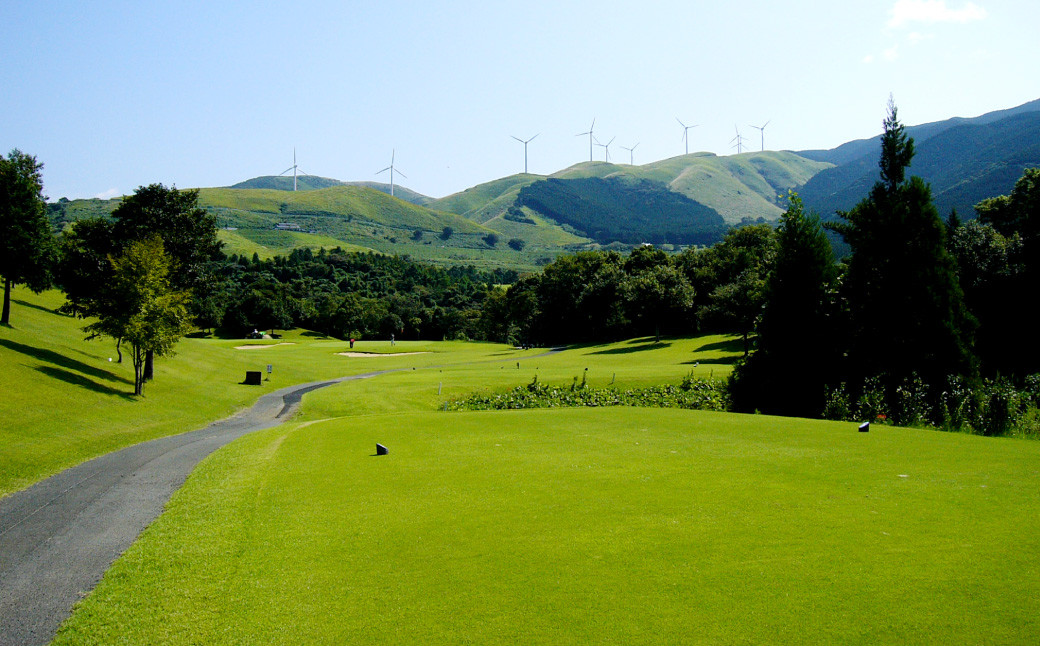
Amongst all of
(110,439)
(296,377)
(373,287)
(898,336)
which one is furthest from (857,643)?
(373,287)

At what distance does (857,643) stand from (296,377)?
49681 millimetres

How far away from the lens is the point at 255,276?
156 metres

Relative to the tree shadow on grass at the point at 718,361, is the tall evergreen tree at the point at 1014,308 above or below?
above

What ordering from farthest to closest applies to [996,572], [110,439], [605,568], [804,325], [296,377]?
[296,377] → [804,325] → [110,439] → [605,568] → [996,572]

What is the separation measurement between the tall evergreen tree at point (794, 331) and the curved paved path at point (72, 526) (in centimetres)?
2892

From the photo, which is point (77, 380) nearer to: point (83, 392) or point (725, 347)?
point (83, 392)

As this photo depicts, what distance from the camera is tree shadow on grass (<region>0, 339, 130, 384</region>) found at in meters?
31.7

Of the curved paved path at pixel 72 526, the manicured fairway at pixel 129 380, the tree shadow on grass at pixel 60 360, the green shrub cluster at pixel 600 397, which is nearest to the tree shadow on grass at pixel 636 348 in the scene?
the manicured fairway at pixel 129 380

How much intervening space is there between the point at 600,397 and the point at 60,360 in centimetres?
2974

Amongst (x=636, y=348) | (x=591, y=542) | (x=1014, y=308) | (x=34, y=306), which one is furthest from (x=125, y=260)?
(x=636, y=348)

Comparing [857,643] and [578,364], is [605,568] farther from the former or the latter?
[578,364]

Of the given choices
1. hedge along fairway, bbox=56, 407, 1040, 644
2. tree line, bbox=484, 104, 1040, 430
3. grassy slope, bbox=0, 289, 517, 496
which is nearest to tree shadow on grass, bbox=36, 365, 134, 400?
grassy slope, bbox=0, 289, 517, 496

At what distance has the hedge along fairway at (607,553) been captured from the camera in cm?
661

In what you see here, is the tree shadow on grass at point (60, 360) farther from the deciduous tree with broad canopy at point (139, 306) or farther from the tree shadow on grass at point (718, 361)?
the tree shadow on grass at point (718, 361)
